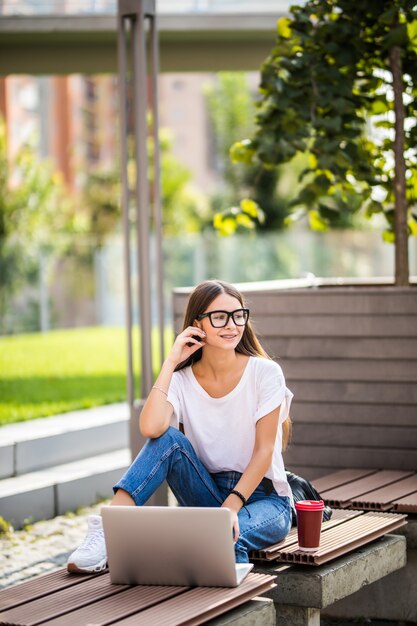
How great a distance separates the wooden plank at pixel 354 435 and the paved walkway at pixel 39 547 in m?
1.26

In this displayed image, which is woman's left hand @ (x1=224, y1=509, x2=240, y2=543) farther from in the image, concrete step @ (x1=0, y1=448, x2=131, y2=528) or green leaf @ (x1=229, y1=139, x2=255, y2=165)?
green leaf @ (x1=229, y1=139, x2=255, y2=165)

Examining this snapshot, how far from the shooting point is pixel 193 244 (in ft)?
66.3

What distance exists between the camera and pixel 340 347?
17.6 ft

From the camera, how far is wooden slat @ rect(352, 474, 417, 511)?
4434mm

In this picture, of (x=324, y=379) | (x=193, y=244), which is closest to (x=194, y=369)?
(x=324, y=379)

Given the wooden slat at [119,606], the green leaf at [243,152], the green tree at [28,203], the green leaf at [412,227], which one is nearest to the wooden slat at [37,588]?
the wooden slat at [119,606]

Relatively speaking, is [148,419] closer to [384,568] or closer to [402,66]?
[384,568]

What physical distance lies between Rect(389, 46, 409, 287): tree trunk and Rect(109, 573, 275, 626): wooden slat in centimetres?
288

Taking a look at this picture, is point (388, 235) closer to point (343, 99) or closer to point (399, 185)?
point (399, 185)

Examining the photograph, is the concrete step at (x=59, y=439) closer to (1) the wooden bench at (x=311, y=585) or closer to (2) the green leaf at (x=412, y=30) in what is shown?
(1) the wooden bench at (x=311, y=585)

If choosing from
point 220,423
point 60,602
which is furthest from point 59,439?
point 60,602

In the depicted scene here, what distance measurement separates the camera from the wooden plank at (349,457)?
5273 mm

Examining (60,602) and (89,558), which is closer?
(60,602)

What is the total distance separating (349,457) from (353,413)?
218 millimetres
